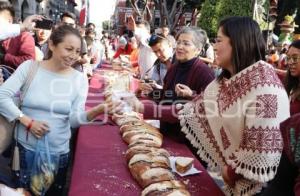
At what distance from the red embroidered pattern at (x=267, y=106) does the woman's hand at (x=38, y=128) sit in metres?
1.20

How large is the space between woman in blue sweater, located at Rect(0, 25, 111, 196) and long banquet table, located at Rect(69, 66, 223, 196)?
24 cm

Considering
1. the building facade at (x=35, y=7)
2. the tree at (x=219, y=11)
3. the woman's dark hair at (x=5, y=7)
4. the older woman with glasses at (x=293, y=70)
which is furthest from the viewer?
the building facade at (x=35, y=7)

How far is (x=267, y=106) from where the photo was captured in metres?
1.83

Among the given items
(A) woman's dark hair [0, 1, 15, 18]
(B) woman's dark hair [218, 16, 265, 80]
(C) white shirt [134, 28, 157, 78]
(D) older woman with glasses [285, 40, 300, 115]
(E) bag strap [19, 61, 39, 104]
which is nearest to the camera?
(B) woman's dark hair [218, 16, 265, 80]

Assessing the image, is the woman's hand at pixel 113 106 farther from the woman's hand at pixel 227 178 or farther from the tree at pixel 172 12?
the tree at pixel 172 12

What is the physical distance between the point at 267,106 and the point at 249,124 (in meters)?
0.12

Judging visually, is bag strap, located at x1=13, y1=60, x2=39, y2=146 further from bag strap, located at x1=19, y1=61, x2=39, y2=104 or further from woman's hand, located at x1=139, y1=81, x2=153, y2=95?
woman's hand, located at x1=139, y1=81, x2=153, y2=95

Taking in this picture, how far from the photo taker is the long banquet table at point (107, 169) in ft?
6.77

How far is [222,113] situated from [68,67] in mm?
985

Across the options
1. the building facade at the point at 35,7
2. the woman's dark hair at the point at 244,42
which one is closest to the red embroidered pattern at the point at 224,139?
the woman's dark hair at the point at 244,42

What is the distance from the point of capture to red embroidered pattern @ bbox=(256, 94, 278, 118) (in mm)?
1826

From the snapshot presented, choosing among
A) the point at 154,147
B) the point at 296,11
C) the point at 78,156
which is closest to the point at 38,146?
the point at 78,156

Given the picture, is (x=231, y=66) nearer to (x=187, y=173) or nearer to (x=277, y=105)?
(x=277, y=105)

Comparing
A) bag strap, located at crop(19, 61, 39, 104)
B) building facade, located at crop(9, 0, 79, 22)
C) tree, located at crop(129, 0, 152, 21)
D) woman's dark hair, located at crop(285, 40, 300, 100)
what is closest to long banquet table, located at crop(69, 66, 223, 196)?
bag strap, located at crop(19, 61, 39, 104)
